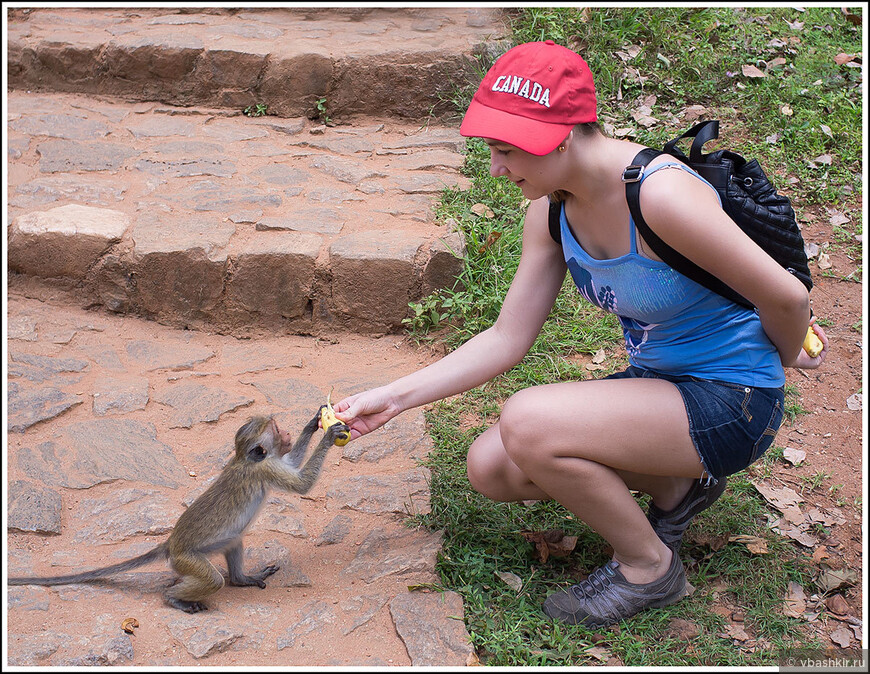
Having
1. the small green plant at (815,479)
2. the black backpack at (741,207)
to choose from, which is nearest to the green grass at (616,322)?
the small green plant at (815,479)

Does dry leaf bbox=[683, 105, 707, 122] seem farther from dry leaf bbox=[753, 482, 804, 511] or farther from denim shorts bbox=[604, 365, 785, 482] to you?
denim shorts bbox=[604, 365, 785, 482]

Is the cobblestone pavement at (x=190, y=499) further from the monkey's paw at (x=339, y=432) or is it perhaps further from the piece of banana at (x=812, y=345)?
the piece of banana at (x=812, y=345)

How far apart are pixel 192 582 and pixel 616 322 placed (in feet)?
9.52

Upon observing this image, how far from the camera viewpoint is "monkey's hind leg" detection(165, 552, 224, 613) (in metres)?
2.99

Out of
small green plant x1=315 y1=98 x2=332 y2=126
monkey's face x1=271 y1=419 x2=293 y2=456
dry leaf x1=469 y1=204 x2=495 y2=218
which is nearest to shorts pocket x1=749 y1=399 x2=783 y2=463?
monkey's face x1=271 y1=419 x2=293 y2=456

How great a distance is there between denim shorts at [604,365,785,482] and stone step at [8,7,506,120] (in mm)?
4559

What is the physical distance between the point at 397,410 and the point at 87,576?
52.4 inches

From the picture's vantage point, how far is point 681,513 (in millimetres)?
3127

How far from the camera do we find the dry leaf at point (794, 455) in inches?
154

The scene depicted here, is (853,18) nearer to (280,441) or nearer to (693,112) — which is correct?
(693,112)

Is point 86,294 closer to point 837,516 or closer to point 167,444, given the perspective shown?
point 167,444

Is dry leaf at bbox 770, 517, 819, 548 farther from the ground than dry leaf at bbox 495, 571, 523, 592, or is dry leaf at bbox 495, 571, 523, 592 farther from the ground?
dry leaf at bbox 770, 517, 819, 548

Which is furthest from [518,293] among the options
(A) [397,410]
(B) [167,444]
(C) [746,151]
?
(C) [746,151]

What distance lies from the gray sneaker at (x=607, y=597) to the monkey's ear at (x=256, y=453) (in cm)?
125
